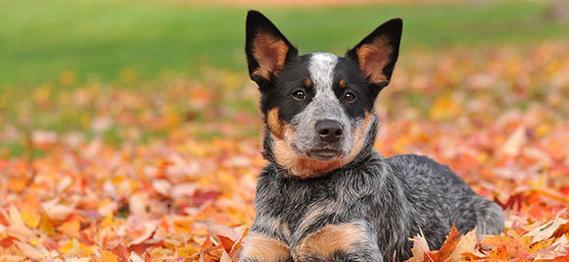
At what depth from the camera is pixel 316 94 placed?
470 cm

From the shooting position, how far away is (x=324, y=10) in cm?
3788

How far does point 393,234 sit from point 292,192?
65cm

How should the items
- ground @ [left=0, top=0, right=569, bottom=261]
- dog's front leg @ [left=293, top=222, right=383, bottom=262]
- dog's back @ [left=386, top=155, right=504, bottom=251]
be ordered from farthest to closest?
1. ground @ [left=0, top=0, right=569, bottom=261]
2. dog's back @ [left=386, top=155, right=504, bottom=251]
3. dog's front leg @ [left=293, top=222, right=383, bottom=262]

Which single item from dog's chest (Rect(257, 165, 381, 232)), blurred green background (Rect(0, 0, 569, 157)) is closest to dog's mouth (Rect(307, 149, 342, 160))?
dog's chest (Rect(257, 165, 381, 232))

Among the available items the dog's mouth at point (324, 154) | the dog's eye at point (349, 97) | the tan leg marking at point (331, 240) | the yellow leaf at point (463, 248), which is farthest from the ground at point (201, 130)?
the dog's eye at point (349, 97)

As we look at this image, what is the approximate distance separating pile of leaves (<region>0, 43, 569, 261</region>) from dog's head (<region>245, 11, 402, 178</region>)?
69 cm

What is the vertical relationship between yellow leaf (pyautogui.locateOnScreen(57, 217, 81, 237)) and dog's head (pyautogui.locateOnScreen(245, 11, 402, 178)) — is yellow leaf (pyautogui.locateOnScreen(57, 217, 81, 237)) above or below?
below

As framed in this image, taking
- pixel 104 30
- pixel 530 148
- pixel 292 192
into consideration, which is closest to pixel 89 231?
pixel 292 192

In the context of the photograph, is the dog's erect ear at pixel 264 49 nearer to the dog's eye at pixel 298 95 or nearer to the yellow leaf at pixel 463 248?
the dog's eye at pixel 298 95

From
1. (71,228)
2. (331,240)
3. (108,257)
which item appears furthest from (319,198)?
(71,228)

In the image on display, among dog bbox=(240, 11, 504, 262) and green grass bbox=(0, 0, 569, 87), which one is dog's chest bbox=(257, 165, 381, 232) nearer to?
dog bbox=(240, 11, 504, 262)

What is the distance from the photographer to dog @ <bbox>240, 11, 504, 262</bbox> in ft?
14.6

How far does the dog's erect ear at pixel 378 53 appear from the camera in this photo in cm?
495

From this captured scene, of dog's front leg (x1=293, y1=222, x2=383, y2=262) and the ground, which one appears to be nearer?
dog's front leg (x1=293, y1=222, x2=383, y2=262)
